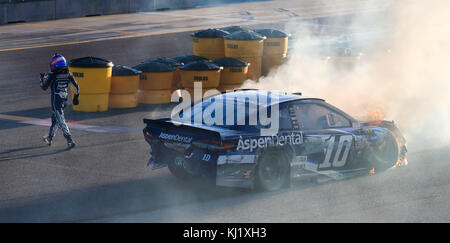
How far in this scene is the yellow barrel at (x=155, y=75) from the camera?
58.2 ft

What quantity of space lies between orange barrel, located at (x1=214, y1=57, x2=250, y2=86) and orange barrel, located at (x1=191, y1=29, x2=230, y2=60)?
1.15 metres

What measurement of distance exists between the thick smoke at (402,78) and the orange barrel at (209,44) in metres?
1.47

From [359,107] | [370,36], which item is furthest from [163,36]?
[359,107]

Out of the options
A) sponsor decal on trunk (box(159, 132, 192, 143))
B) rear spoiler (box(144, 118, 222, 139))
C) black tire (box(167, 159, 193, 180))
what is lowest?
black tire (box(167, 159, 193, 180))

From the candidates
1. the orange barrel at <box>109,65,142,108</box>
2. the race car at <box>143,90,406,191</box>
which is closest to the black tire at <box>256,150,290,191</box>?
the race car at <box>143,90,406,191</box>

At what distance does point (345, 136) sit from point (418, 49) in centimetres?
960

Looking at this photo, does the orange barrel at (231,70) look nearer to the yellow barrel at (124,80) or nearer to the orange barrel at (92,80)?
the yellow barrel at (124,80)

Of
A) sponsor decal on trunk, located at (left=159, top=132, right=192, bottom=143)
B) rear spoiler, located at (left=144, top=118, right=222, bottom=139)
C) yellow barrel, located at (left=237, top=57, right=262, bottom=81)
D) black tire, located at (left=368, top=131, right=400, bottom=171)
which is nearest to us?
rear spoiler, located at (left=144, top=118, right=222, bottom=139)

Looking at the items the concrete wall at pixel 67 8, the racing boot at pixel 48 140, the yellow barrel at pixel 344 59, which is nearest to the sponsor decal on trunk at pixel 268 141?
the racing boot at pixel 48 140

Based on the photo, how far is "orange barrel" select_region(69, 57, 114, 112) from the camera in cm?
1645

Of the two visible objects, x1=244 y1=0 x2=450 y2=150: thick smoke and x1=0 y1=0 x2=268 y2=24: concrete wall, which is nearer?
x1=244 y1=0 x2=450 y2=150: thick smoke

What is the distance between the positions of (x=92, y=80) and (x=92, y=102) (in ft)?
1.69

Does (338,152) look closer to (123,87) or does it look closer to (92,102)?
(92,102)

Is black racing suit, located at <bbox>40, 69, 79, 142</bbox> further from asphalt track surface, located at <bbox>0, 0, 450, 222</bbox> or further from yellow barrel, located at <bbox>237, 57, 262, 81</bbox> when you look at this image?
yellow barrel, located at <bbox>237, 57, 262, 81</bbox>
